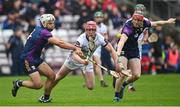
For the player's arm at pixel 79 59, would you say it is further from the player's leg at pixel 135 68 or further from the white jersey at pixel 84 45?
the player's leg at pixel 135 68

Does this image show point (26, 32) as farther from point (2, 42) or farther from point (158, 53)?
point (158, 53)

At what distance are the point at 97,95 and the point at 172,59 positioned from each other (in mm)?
13509

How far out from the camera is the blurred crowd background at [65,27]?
3394cm

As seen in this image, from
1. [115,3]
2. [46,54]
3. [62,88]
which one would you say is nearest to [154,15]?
[115,3]

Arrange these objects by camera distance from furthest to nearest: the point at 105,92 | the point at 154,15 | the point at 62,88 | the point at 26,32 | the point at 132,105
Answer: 1. the point at 154,15
2. the point at 26,32
3. the point at 62,88
4. the point at 105,92
5. the point at 132,105

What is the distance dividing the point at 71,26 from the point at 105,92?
12.4 meters

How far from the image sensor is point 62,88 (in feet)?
83.8

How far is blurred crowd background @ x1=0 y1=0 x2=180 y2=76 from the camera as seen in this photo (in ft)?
111

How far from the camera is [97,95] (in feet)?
72.7

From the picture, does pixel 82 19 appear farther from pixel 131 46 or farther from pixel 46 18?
pixel 46 18

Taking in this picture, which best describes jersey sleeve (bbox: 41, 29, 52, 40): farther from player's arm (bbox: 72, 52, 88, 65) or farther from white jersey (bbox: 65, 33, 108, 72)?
white jersey (bbox: 65, 33, 108, 72)

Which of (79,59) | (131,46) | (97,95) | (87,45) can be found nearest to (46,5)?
(97,95)

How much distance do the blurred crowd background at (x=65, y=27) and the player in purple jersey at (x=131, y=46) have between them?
1302 cm

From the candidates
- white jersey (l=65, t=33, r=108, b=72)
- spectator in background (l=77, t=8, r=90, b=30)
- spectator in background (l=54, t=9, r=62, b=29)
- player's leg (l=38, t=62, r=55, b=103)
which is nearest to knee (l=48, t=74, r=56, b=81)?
player's leg (l=38, t=62, r=55, b=103)
